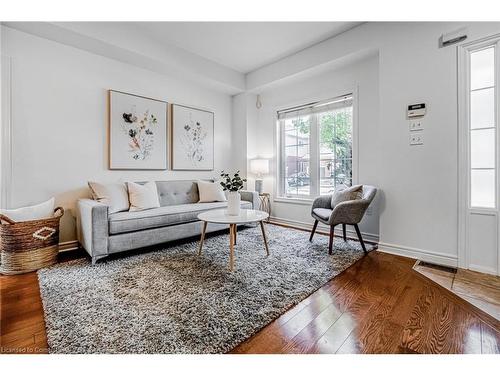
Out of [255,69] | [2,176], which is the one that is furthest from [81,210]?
[255,69]

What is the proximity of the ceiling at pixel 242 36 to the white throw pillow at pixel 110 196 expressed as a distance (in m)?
2.02

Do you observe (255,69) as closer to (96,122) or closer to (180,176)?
(180,176)

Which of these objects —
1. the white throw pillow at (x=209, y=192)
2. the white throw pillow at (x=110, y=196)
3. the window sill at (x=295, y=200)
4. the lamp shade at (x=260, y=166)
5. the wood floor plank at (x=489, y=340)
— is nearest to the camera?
the wood floor plank at (x=489, y=340)

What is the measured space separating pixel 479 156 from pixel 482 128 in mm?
255

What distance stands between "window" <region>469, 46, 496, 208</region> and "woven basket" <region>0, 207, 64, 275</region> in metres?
4.08

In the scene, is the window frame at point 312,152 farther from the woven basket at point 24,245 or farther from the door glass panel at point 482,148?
the woven basket at point 24,245

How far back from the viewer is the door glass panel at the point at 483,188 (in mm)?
2133

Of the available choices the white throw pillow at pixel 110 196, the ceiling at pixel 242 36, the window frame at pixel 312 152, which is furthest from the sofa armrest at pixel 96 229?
the window frame at pixel 312 152

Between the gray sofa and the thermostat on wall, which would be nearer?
the gray sofa

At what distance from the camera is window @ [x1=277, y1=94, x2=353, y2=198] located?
3.50 m

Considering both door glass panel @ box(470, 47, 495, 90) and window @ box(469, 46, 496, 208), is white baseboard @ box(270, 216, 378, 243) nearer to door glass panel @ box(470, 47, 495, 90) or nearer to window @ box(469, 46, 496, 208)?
window @ box(469, 46, 496, 208)

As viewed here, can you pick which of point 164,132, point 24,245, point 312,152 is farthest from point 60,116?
point 312,152

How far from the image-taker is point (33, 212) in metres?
2.33

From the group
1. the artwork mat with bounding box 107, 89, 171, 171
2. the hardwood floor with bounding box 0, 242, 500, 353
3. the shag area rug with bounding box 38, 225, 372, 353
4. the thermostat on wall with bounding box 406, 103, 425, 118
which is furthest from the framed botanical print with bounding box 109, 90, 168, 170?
the thermostat on wall with bounding box 406, 103, 425, 118
